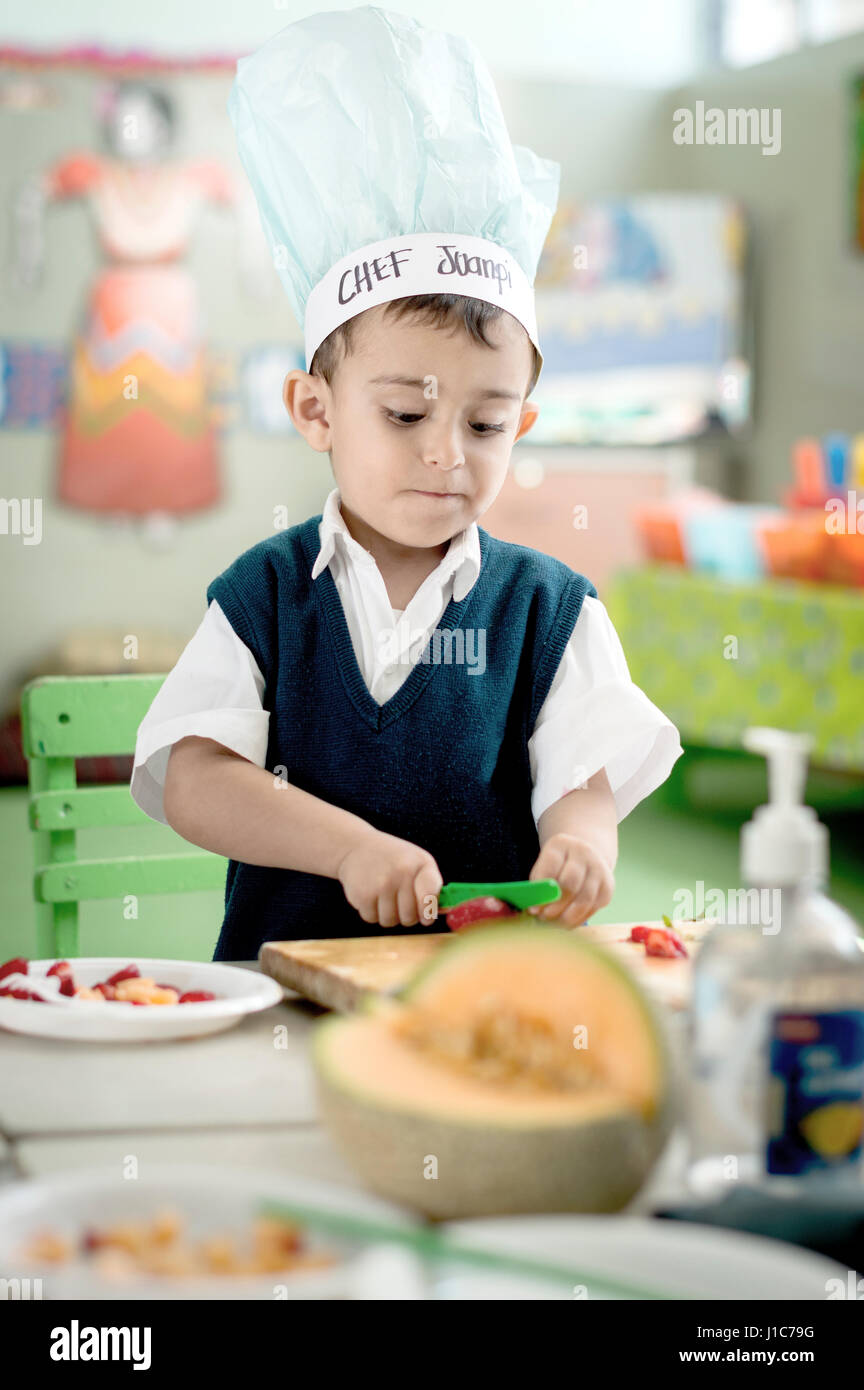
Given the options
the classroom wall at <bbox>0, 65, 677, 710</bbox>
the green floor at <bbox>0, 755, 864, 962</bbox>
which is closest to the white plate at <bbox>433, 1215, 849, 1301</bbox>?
the green floor at <bbox>0, 755, 864, 962</bbox>

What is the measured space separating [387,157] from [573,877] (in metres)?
0.59

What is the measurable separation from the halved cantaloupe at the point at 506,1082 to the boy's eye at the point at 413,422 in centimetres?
61

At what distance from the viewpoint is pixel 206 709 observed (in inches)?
47.7

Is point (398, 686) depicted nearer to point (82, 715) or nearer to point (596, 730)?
point (596, 730)

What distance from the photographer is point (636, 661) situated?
4.81m

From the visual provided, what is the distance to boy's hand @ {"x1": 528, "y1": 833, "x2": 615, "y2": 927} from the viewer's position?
1.00 metres

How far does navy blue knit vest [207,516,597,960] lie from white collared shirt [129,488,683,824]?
15 mm

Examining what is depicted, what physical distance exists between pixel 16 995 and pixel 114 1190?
327 mm

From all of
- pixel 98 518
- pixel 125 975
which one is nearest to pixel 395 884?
pixel 125 975

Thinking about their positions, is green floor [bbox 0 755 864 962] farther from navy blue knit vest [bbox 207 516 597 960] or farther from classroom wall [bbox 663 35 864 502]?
classroom wall [bbox 663 35 864 502]
